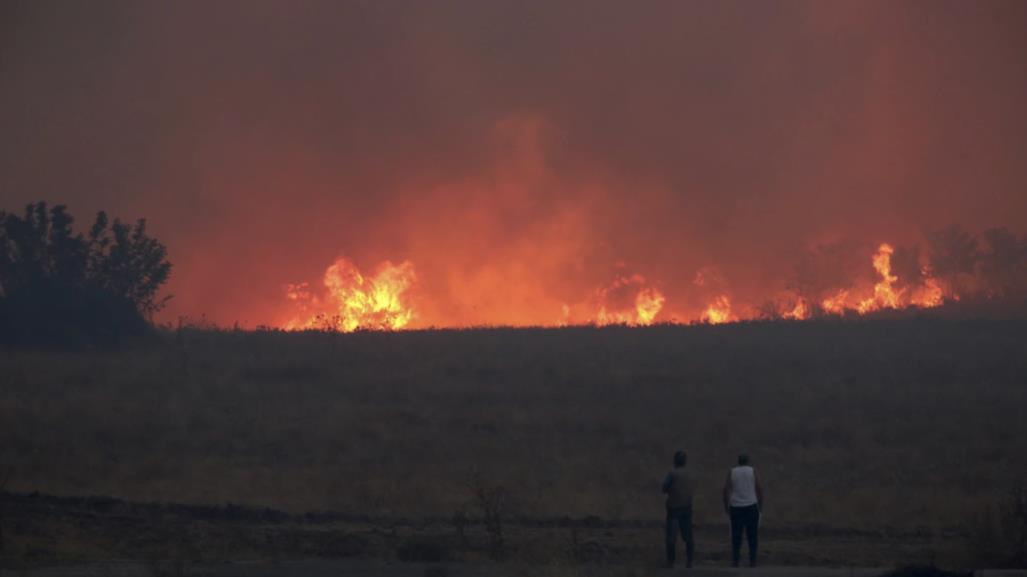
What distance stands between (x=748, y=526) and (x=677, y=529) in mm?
1162

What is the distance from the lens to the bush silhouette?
1992 inches

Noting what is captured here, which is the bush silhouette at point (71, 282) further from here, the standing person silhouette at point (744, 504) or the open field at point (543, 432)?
the standing person silhouette at point (744, 504)

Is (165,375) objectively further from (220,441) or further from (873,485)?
(873,485)

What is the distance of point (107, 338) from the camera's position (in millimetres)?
50500

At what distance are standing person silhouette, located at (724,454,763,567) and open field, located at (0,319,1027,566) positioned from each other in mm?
1874

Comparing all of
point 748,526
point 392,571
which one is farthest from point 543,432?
point 392,571

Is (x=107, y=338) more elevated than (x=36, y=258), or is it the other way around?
(x=36, y=258)

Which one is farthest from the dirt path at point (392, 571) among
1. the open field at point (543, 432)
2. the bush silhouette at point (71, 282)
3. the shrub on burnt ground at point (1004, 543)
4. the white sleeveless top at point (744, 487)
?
the bush silhouette at point (71, 282)

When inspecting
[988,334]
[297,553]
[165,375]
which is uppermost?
[988,334]

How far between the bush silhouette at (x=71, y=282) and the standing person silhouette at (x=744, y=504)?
119 feet

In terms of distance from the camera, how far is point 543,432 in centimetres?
3362

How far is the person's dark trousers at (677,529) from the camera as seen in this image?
18828 millimetres

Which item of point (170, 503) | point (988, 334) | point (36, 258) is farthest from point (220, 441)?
point (988, 334)

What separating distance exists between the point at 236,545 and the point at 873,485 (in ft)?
47.5
